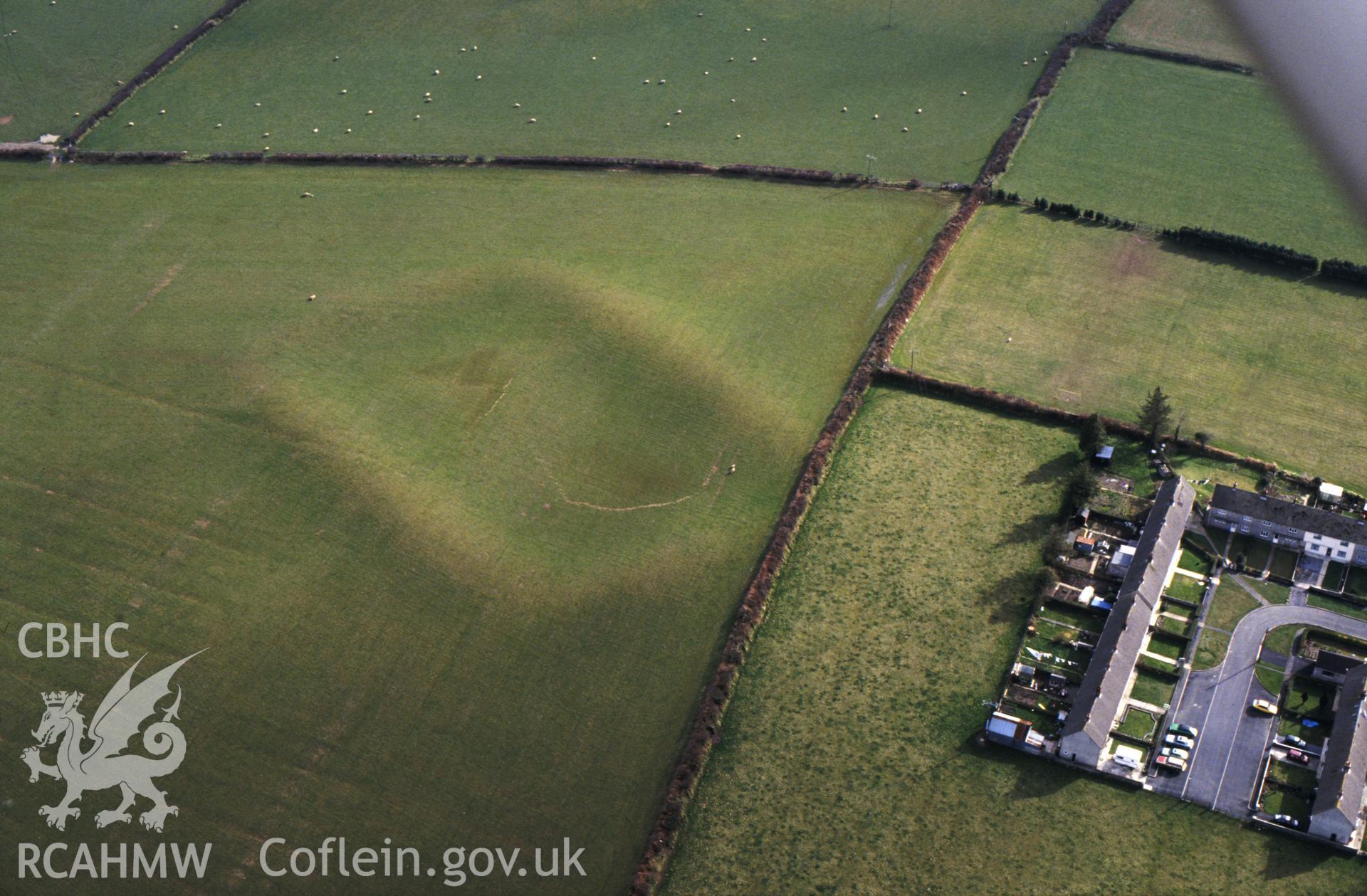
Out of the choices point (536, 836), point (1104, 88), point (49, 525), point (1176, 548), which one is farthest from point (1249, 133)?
point (49, 525)

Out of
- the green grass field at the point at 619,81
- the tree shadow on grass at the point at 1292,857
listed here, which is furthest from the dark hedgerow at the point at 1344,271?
the tree shadow on grass at the point at 1292,857

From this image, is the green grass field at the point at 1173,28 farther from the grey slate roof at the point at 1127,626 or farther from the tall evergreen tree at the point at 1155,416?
the grey slate roof at the point at 1127,626

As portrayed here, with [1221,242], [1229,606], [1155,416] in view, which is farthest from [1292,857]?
[1221,242]

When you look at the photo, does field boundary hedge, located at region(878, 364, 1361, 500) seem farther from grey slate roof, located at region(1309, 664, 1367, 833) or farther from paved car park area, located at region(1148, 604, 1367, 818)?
grey slate roof, located at region(1309, 664, 1367, 833)

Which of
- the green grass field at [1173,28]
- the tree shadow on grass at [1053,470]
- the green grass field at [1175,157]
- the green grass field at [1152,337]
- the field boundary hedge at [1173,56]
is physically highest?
the green grass field at [1173,28]

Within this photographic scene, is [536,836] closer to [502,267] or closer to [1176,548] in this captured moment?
[1176,548]

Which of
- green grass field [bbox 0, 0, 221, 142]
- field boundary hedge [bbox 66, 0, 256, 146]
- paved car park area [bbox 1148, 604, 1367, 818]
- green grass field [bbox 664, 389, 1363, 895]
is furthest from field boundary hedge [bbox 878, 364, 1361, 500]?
green grass field [bbox 0, 0, 221, 142]

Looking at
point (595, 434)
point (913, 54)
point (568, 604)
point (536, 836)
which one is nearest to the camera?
point (536, 836)
